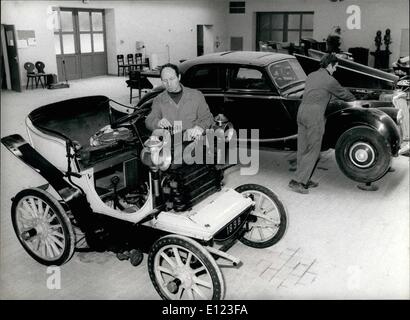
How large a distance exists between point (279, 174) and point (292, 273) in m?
2.58

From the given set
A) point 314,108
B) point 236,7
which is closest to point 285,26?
point 236,7

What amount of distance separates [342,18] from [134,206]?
1708cm

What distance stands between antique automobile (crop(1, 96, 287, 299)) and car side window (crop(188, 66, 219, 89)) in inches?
97.6

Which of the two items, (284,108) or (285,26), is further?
(285,26)

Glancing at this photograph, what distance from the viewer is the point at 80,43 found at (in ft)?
55.2

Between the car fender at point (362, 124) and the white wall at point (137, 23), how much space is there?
1139cm

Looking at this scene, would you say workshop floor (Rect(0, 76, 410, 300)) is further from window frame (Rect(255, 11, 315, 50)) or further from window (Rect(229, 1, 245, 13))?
window (Rect(229, 1, 245, 13))

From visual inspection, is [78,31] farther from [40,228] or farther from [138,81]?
[40,228]

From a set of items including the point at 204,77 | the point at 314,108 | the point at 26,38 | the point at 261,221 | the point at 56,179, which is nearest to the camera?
the point at 56,179

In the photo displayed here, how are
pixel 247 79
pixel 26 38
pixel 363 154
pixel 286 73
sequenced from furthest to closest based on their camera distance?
pixel 26 38
pixel 286 73
pixel 247 79
pixel 363 154

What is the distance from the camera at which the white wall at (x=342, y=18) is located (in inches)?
643

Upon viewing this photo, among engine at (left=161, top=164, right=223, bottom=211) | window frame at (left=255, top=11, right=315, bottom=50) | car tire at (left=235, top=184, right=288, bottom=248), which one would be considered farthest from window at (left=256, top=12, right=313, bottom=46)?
engine at (left=161, top=164, right=223, bottom=211)
